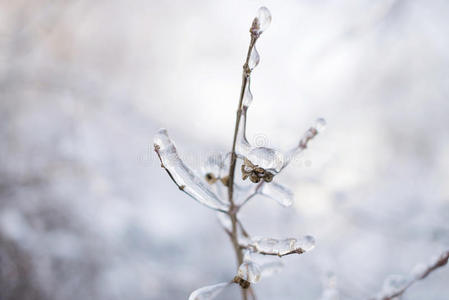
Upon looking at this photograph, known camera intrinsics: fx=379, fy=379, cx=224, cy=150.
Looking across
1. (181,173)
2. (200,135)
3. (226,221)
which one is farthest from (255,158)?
(200,135)

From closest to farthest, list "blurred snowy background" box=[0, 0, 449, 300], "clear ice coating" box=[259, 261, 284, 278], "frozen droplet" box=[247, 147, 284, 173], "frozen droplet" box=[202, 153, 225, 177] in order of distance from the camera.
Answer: "frozen droplet" box=[247, 147, 284, 173] < "frozen droplet" box=[202, 153, 225, 177] < "clear ice coating" box=[259, 261, 284, 278] < "blurred snowy background" box=[0, 0, 449, 300]

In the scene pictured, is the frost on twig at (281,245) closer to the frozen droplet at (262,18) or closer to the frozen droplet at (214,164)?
the frozen droplet at (214,164)

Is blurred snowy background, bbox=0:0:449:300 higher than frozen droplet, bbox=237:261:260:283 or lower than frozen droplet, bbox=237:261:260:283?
higher

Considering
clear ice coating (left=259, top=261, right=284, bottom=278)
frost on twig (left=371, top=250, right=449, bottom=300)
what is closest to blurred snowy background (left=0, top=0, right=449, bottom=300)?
clear ice coating (left=259, top=261, right=284, bottom=278)

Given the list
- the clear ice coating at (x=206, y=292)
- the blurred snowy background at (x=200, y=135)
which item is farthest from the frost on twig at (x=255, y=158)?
the blurred snowy background at (x=200, y=135)

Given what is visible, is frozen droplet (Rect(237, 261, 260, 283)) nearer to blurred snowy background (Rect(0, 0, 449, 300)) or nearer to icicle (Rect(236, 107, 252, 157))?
icicle (Rect(236, 107, 252, 157))

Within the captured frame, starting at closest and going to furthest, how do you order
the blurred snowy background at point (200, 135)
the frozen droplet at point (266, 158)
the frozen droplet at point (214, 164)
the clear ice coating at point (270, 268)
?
the frozen droplet at point (266, 158), the frozen droplet at point (214, 164), the clear ice coating at point (270, 268), the blurred snowy background at point (200, 135)
